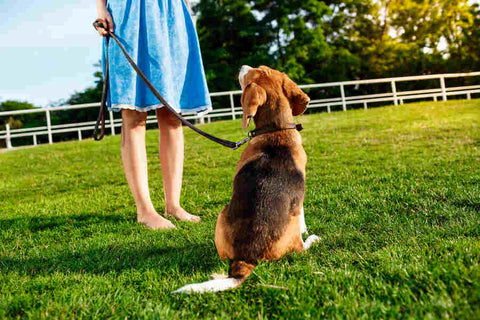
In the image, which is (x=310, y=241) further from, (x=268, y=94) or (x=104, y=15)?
(x=104, y=15)

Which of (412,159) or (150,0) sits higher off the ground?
(150,0)

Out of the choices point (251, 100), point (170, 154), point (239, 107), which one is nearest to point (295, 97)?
point (251, 100)

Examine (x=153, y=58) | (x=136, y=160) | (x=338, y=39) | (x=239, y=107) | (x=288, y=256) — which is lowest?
(x=288, y=256)

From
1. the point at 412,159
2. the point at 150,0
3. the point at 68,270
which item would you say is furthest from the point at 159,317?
the point at 412,159

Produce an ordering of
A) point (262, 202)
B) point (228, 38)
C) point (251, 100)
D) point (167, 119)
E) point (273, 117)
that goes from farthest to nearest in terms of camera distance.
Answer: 1. point (228, 38)
2. point (167, 119)
3. point (273, 117)
4. point (251, 100)
5. point (262, 202)

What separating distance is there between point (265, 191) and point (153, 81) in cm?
193

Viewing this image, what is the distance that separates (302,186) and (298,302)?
861mm

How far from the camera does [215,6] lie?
3169cm

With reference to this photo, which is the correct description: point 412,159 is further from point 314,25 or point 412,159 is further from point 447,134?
point 314,25

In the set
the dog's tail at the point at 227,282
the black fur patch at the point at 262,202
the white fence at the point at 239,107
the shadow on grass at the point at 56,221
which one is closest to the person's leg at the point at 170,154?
the shadow on grass at the point at 56,221

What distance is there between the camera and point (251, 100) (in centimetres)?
263

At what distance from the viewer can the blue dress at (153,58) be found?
3.59 meters

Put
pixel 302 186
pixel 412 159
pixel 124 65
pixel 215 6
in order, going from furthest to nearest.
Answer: pixel 215 6 < pixel 412 159 < pixel 124 65 < pixel 302 186

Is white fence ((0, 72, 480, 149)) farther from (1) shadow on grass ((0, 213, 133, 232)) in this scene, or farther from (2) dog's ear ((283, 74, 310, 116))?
(2) dog's ear ((283, 74, 310, 116))
